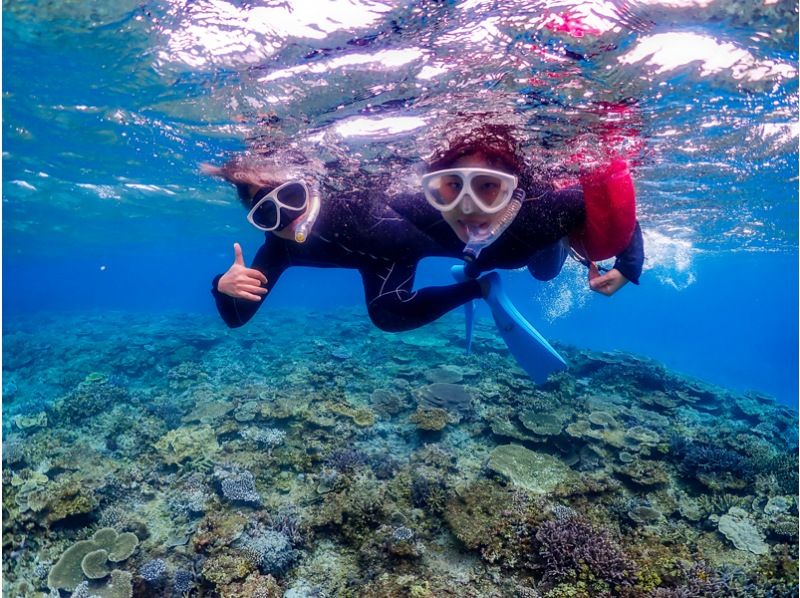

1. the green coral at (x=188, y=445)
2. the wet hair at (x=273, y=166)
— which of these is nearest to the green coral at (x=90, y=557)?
the green coral at (x=188, y=445)

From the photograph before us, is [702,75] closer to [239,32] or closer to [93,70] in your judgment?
[239,32]

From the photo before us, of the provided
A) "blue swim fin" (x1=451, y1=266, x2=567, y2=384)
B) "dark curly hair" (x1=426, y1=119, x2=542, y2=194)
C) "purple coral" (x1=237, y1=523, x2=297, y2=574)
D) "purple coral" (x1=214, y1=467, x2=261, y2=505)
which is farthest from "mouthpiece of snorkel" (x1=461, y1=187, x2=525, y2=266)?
"purple coral" (x1=214, y1=467, x2=261, y2=505)

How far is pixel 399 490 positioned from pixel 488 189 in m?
5.03

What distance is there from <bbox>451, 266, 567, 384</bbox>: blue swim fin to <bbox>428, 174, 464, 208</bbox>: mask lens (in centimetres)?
346

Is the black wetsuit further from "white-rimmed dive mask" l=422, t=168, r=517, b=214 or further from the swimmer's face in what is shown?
"white-rimmed dive mask" l=422, t=168, r=517, b=214

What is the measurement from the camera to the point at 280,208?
494 cm

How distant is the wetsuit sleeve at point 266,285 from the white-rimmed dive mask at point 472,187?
2.15 m

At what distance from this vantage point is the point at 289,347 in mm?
18203

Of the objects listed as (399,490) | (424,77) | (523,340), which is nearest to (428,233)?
(424,77)

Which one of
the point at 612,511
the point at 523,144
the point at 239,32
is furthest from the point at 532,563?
the point at 239,32

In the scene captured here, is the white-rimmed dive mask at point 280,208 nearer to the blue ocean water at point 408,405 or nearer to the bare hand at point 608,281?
the blue ocean water at point 408,405

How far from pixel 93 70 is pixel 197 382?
8.99m

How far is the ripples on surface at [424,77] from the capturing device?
17.6ft

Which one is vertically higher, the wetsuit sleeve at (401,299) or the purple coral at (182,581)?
the wetsuit sleeve at (401,299)
